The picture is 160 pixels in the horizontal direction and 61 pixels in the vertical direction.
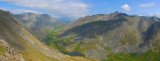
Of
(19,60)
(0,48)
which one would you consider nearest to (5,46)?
(0,48)

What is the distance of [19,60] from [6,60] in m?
15.9

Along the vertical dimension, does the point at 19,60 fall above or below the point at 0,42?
below

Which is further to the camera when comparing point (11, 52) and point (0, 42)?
point (11, 52)

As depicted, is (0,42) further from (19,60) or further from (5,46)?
(19,60)

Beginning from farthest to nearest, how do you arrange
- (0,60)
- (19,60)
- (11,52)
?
(19,60) < (11,52) < (0,60)

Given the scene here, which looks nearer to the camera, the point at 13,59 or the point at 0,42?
the point at 0,42

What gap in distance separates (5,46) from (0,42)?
3795 mm

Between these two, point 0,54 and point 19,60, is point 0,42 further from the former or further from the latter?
point 19,60

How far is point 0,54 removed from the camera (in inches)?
5015

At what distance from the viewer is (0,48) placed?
12862cm

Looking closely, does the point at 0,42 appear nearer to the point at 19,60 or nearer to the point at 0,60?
the point at 0,60

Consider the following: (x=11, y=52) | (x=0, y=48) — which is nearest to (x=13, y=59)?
(x=11, y=52)

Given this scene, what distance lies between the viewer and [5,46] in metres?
132

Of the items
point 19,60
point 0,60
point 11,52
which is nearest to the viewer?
point 0,60
